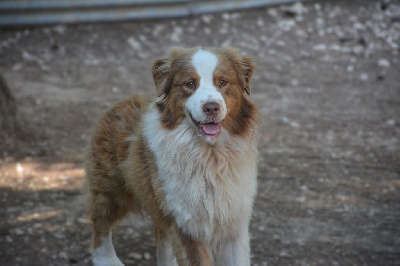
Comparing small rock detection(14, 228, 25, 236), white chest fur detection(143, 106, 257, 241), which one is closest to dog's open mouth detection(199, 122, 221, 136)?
white chest fur detection(143, 106, 257, 241)

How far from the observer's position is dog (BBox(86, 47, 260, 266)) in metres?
4.10

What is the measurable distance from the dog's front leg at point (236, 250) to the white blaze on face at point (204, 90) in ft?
2.92

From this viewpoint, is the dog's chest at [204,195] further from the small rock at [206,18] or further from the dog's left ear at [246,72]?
the small rock at [206,18]

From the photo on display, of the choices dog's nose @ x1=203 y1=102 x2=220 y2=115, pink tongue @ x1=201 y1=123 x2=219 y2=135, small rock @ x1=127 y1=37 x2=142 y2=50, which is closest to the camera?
dog's nose @ x1=203 y1=102 x2=220 y2=115

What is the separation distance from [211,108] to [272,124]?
4204mm

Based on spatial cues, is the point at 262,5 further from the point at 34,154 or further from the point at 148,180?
Result: the point at 148,180

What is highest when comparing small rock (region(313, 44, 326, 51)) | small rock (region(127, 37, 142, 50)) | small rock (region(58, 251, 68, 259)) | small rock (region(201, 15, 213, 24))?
small rock (region(201, 15, 213, 24))

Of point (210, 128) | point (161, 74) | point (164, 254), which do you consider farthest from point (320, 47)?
point (210, 128)

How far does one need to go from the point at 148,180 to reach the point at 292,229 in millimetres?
1827

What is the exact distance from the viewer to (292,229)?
562cm

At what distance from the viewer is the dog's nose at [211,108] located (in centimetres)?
389

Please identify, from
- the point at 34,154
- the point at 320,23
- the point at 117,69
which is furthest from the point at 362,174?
the point at 320,23

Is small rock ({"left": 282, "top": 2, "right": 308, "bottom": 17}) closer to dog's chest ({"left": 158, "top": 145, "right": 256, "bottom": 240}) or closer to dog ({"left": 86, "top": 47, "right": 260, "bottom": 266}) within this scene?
dog ({"left": 86, "top": 47, "right": 260, "bottom": 266})

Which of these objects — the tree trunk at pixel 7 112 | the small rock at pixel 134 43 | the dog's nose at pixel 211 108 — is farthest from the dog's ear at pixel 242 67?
the small rock at pixel 134 43
